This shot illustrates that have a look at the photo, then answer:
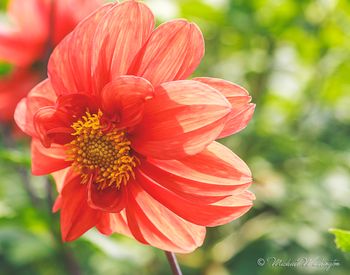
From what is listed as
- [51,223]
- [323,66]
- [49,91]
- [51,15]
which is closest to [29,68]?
[51,15]

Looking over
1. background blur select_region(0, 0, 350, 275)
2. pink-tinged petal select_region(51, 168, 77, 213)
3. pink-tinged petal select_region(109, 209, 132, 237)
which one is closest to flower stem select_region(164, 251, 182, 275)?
pink-tinged petal select_region(109, 209, 132, 237)

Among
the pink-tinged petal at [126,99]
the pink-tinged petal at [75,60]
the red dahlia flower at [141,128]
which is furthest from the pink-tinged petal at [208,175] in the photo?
the pink-tinged petal at [75,60]

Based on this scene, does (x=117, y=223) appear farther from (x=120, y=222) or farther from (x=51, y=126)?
(x=51, y=126)

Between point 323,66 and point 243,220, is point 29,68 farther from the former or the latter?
point 323,66

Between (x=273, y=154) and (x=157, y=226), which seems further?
(x=273, y=154)

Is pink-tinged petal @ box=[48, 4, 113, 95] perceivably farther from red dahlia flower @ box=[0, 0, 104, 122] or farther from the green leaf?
red dahlia flower @ box=[0, 0, 104, 122]

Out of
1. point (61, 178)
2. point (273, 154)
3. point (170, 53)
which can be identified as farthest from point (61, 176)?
point (273, 154)
